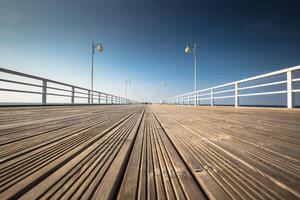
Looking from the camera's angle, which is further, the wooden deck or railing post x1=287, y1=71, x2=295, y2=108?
railing post x1=287, y1=71, x2=295, y2=108

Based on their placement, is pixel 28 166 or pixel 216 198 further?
pixel 28 166

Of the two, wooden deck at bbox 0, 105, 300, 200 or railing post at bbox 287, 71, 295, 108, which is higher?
railing post at bbox 287, 71, 295, 108

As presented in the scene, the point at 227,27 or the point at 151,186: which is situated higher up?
the point at 227,27

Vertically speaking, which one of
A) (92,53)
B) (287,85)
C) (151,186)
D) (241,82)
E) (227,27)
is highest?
(227,27)

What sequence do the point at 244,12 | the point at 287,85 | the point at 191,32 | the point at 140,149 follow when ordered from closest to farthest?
the point at 140,149 → the point at 287,85 → the point at 244,12 → the point at 191,32

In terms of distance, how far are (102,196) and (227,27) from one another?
39505 mm

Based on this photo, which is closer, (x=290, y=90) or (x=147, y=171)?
(x=147, y=171)

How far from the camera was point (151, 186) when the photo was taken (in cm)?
38

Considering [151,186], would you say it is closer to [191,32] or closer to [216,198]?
[216,198]

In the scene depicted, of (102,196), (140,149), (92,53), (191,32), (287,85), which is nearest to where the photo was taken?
(102,196)

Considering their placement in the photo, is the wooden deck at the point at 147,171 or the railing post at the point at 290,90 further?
the railing post at the point at 290,90

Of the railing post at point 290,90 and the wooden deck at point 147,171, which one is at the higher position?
the railing post at point 290,90

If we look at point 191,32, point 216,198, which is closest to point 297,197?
point 216,198

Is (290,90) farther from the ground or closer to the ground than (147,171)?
farther from the ground
